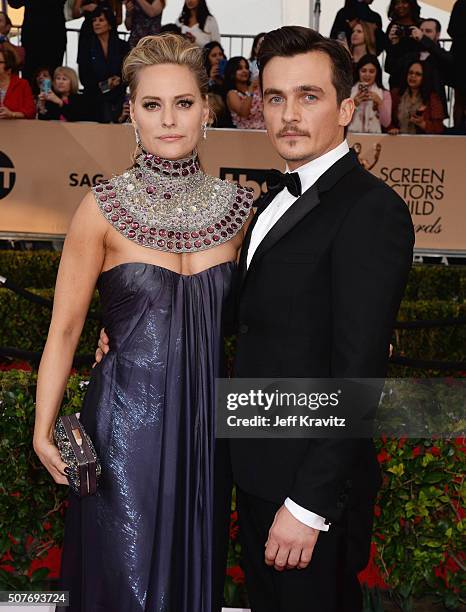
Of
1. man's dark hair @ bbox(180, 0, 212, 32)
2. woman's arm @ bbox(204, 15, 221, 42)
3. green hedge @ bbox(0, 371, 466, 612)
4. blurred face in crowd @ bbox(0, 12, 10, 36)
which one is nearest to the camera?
green hedge @ bbox(0, 371, 466, 612)

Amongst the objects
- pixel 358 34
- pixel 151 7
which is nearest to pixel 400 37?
pixel 358 34

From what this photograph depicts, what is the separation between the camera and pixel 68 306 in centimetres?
259

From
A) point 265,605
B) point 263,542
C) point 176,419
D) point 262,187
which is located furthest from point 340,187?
point 262,187

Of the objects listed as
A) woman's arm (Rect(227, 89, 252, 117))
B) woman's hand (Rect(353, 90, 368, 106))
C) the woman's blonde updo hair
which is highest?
the woman's blonde updo hair

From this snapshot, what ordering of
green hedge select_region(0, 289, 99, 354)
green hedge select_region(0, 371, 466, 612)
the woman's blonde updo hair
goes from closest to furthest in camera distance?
the woman's blonde updo hair → green hedge select_region(0, 371, 466, 612) → green hedge select_region(0, 289, 99, 354)

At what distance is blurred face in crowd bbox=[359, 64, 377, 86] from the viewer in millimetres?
9656

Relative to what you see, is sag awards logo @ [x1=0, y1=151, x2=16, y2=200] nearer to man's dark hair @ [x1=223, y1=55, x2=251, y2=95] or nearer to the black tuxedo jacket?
man's dark hair @ [x1=223, y1=55, x2=251, y2=95]

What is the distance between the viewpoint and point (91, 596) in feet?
8.64

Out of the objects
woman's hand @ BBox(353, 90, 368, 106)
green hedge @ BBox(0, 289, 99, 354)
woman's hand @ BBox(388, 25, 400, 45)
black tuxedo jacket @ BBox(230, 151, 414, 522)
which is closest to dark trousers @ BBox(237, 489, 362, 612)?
black tuxedo jacket @ BBox(230, 151, 414, 522)

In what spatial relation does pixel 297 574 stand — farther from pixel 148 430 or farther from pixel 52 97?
pixel 52 97

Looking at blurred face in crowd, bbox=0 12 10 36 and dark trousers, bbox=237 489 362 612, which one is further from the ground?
blurred face in crowd, bbox=0 12 10 36

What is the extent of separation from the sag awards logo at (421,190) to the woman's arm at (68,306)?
7.78 metres

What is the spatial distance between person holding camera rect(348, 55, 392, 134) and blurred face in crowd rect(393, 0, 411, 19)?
2.43 feet

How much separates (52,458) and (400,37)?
8.74 m
